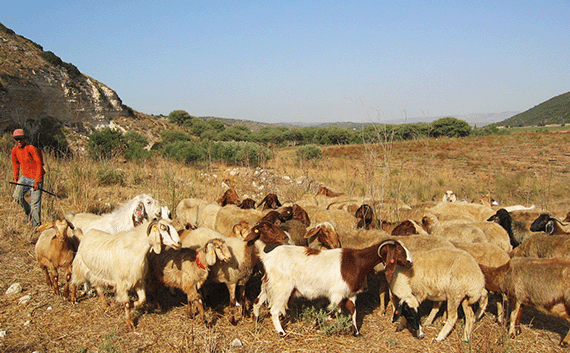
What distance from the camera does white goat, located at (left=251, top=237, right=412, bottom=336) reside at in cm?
466

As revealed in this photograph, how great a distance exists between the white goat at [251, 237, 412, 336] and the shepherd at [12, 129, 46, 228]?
617 centimetres

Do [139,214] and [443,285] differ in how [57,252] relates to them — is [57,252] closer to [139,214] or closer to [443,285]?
[139,214]

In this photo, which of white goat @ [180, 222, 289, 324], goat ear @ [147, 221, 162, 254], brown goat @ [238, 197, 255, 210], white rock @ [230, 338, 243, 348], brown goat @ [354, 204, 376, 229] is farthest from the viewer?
brown goat @ [238, 197, 255, 210]

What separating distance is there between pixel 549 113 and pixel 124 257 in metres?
144

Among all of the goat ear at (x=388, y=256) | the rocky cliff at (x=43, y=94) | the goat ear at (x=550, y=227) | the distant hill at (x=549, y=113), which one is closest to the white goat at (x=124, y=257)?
the goat ear at (x=388, y=256)

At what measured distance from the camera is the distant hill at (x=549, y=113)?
339 ft

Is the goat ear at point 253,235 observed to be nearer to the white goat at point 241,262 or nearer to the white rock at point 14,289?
the white goat at point 241,262

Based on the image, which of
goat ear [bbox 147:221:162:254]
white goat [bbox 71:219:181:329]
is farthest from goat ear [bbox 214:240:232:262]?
goat ear [bbox 147:221:162:254]

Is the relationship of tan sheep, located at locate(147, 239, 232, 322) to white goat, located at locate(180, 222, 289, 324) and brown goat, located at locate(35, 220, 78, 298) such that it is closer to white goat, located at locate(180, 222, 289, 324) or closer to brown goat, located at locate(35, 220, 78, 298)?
white goat, located at locate(180, 222, 289, 324)

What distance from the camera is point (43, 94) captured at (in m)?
26.3

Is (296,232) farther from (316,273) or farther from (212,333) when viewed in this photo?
(212,333)

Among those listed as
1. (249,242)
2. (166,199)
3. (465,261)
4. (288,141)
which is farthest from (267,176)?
(288,141)

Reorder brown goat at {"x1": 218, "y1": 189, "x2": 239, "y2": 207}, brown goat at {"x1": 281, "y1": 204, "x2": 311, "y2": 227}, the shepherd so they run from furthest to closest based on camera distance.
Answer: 1. brown goat at {"x1": 218, "y1": 189, "x2": 239, "y2": 207}
2. the shepherd
3. brown goat at {"x1": 281, "y1": 204, "x2": 311, "y2": 227}

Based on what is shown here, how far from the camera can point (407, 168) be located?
25031 mm
